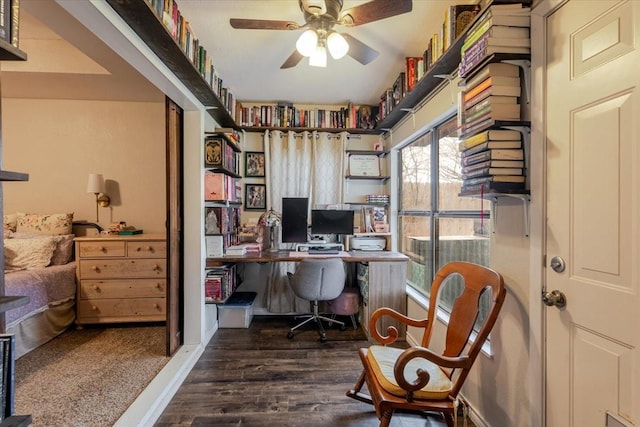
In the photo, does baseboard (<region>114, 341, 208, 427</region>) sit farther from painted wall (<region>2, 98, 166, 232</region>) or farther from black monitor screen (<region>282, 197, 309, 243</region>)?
painted wall (<region>2, 98, 166, 232</region>)

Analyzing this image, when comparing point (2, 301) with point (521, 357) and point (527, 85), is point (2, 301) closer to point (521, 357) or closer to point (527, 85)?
point (521, 357)

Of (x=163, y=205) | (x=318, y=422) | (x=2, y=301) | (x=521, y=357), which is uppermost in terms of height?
(x=163, y=205)

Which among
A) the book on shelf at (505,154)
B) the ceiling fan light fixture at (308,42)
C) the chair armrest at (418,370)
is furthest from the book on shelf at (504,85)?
the chair armrest at (418,370)

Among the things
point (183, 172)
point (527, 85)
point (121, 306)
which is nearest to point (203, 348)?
point (121, 306)

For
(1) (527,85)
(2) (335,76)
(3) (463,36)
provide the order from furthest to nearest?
(2) (335,76)
(3) (463,36)
(1) (527,85)

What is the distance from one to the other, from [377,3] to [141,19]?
120 centimetres

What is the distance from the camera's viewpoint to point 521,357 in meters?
1.29

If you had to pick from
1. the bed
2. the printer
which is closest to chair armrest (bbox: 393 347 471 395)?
the printer

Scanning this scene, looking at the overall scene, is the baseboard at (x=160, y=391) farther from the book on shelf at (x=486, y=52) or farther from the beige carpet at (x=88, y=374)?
the book on shelf at (x=486, y=52)

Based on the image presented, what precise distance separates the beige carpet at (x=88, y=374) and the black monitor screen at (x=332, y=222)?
1.83 m

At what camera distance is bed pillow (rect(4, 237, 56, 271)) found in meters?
2.48

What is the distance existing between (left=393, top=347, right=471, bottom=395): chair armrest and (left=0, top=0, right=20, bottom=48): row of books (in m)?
1.76

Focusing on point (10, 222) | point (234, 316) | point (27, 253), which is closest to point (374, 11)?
point (234, 316)

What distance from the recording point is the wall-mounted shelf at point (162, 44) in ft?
4.20
